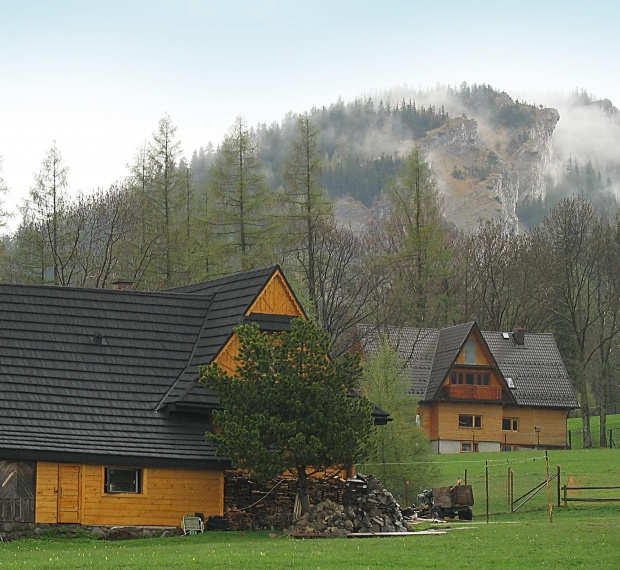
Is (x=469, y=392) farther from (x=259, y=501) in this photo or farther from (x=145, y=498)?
(x=145, y=498)

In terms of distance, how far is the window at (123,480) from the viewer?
32312 millimetres

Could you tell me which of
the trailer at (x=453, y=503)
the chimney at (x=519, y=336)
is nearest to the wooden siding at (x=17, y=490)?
the trailer at (x=453, y=503)

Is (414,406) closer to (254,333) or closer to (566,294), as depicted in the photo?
(254,333)

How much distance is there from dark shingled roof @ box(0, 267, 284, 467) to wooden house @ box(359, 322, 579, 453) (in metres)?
35.5

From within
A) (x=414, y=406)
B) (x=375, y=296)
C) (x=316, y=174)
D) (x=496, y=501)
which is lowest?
(x=496, y=501)

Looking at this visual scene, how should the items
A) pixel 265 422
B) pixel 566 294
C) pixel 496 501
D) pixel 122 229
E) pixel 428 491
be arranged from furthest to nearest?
1. pixel 566 294
2. pixel 122 229
3. pixel 496 501
4. pixel 428 491
5. pixel 265 422

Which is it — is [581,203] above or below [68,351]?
above

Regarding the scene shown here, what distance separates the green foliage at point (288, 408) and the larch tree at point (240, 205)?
28.2m

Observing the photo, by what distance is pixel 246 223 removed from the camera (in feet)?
205

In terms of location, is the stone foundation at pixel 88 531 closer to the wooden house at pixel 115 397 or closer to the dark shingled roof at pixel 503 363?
the wooden house at pixel 115 397

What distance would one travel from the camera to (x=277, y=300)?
119 feet

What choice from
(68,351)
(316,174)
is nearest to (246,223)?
(316,174)

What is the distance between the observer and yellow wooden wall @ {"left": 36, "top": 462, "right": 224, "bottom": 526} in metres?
31.5

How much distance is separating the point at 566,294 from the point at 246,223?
21.1 m
